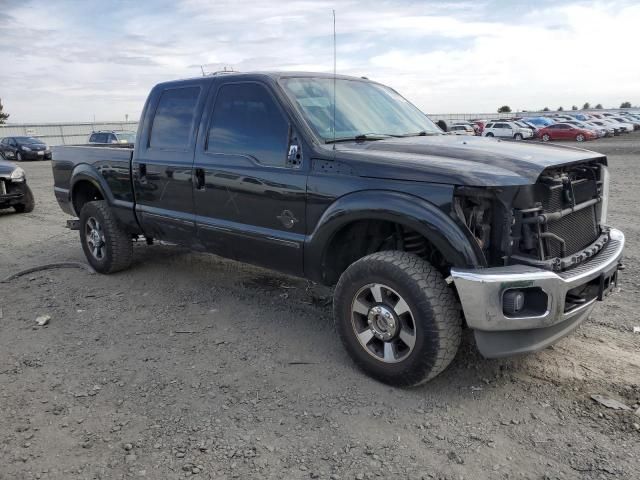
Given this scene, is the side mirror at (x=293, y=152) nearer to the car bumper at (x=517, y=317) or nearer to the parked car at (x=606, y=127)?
the car bumper at (x=517, y=317)

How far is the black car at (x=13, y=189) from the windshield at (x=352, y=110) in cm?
816

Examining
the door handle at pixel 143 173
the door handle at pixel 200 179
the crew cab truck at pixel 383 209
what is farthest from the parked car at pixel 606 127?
the door handle at pixel 200 179

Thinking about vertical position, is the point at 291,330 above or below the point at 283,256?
below

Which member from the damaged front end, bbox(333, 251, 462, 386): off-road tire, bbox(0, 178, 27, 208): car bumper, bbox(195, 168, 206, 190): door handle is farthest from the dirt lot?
bbox(0, 178, 27, 208): car bumper

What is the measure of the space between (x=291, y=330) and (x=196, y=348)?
2.52 ft

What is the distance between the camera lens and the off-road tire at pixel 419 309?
3102 millimetres

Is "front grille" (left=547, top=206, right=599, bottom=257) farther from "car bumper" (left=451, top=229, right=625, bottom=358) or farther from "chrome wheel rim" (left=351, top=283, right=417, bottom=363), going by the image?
"chrome wheel rim" (left=351, top=283, right=417, bottom=363)

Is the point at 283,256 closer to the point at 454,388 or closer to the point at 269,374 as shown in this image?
the point at 269,374

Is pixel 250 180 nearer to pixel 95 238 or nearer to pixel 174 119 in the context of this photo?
pixel 174 119

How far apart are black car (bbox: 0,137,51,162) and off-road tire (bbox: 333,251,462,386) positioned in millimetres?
30529

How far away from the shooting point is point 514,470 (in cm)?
262

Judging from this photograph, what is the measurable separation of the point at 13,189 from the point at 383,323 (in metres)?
9.38

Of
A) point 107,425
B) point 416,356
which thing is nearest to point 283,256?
point 416,356

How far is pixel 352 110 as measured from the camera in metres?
4.24
